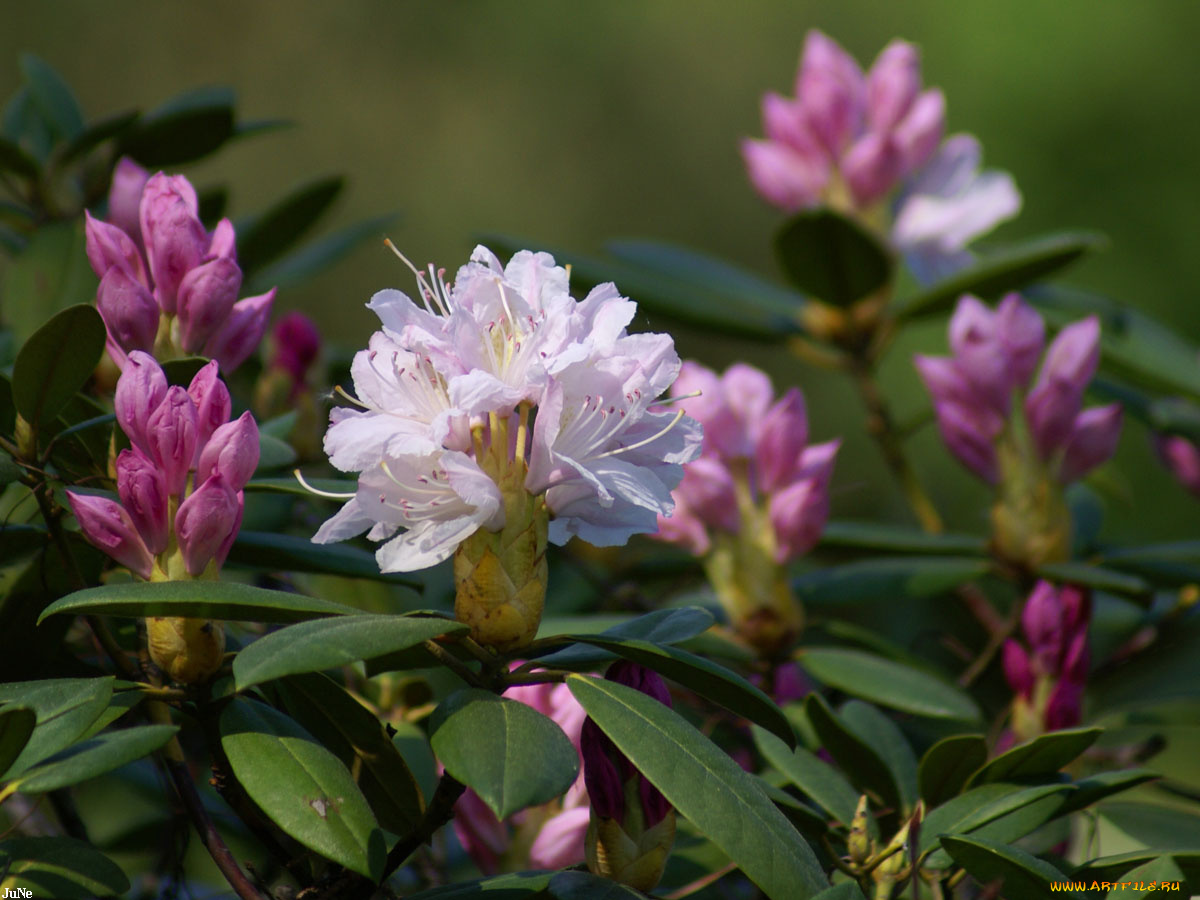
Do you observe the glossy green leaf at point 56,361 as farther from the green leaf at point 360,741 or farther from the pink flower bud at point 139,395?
the green leaf at point 360,741

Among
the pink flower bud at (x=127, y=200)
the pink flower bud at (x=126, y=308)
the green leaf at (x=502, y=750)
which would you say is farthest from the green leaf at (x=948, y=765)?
the pink flower bud at (x=127, y=200)

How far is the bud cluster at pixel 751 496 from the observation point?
1.29m

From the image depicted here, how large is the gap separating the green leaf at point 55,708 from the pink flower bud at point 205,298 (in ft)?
1.11

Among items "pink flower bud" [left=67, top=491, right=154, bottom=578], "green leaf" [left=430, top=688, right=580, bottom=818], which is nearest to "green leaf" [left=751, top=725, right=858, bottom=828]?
"green leaf" [left=430, top=688, right=580, bottom=818]

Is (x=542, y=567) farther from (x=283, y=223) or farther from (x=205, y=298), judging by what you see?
(x=283, y=223)

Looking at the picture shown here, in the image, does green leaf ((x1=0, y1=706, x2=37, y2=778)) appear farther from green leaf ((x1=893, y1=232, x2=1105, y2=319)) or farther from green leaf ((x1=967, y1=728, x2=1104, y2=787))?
green leaf ((x1=893, y1=232, x2=1105, y2=319))

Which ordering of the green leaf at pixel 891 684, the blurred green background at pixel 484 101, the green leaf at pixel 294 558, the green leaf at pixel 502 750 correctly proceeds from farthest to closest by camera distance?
the blurred green background at pixel 484 101
the green leaf at pixel 891 684
the green leaf at pixel 294 558
the green leaf at pixel 502 750

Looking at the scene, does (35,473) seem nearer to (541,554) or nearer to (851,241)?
(541,554)

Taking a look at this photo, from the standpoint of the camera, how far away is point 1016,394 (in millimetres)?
1376

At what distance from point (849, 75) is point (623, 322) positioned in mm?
1108

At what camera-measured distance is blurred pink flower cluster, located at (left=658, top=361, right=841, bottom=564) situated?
1299 mm

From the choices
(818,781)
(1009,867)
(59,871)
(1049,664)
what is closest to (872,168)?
(1049,664)

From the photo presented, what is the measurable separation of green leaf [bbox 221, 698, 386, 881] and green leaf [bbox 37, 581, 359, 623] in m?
0.07

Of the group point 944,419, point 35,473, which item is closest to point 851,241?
point 944,419
